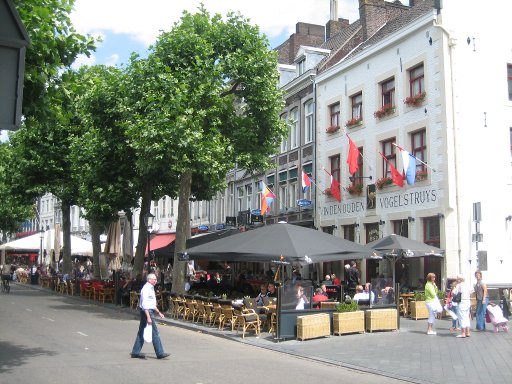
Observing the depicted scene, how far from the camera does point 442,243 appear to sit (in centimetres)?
2108

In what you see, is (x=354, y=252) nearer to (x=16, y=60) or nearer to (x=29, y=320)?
(x=29, y=320)

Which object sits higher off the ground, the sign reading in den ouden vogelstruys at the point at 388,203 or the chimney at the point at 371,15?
the chimney at the point at 371,15

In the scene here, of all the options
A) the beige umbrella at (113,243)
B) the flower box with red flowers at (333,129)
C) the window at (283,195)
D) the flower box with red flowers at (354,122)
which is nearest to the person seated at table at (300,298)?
the flower box with red flowers at (354,122)

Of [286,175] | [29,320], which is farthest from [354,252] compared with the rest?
[286,175]

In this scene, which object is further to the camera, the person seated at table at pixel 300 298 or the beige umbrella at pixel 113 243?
the beige umbrella at pixel 113 243

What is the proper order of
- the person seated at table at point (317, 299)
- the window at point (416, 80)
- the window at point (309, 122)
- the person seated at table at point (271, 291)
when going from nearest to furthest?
the person seated at table at point (317, 299), the person seated at table at point (271, 291), the window at point (416, 80), the window at point (309, 122)

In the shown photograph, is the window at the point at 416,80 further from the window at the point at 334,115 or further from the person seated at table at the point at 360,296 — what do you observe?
the person seated at table at the point at 360,296

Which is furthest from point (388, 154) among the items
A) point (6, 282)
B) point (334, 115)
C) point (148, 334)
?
point (6, 282)

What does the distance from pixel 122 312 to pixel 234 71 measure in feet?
32.2

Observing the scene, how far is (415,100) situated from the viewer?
22.7m

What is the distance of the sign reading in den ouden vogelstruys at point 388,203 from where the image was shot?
21.9 metres

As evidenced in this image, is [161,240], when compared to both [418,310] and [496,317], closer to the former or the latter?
[418,310]

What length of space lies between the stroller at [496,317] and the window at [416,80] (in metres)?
9.86

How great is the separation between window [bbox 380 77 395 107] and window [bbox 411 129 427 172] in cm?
199
